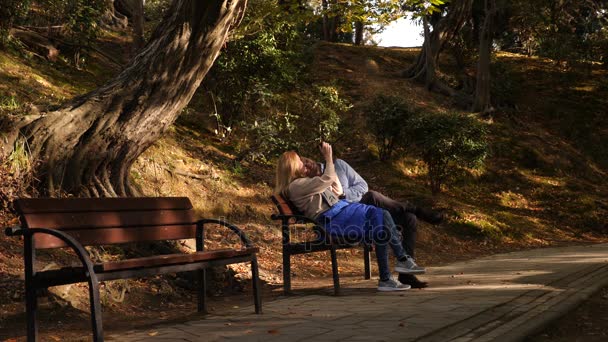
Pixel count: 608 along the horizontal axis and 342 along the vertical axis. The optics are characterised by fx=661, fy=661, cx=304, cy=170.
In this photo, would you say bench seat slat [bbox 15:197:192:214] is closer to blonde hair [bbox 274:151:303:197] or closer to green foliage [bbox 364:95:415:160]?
blonde hair [bbox 274:151:303:197]

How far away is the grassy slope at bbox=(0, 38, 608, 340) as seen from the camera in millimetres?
11195

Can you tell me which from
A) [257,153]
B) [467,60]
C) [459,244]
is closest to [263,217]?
[257,153]

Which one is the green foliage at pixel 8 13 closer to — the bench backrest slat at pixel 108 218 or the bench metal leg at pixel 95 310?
the bench backrest slat at pixel 108 218

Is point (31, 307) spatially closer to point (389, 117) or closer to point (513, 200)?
point (389, 117)

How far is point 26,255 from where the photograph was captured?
462cm

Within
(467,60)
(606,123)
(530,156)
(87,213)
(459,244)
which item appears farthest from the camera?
(467,60)

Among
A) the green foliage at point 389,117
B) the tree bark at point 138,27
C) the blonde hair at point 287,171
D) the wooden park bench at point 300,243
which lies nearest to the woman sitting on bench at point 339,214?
the blonde hair at point 287,171

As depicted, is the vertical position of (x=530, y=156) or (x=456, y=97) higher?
(x=456, y=97)

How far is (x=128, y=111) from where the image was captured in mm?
8758

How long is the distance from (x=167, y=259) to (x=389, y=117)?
12.3m

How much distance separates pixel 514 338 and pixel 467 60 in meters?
25.4

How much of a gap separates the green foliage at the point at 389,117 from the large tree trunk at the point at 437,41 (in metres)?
8.75

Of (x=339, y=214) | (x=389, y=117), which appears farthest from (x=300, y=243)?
(x=389, y=117)

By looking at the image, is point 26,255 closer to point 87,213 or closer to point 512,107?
point 87,213
